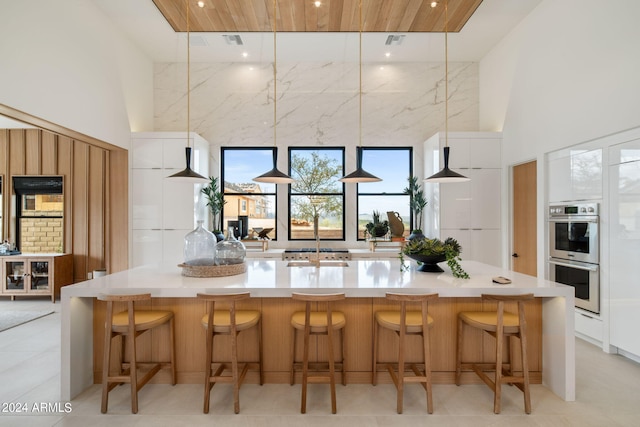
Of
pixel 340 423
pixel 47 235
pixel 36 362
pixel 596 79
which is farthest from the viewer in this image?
pixel 47 235

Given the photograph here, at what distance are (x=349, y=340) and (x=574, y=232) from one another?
2.89 metres

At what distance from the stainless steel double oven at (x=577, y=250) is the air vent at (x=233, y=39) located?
487cm

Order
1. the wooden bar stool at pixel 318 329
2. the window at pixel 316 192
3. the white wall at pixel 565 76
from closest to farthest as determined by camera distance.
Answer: the wooden bar stool at pixel 318 329 → the white wall at pixel 565 76 → the window at pixel 316 192

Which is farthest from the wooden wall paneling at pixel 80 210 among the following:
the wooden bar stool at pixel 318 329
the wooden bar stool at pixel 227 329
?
the wooden bar stool at pixel 318 329

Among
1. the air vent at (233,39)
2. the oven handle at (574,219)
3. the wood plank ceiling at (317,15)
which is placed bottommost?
the oven handle at (574,219)

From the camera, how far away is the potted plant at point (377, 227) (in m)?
5.21

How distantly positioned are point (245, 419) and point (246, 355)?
536 millimetres

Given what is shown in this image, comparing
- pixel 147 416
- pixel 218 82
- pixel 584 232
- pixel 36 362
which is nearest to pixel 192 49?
pixel 218 82

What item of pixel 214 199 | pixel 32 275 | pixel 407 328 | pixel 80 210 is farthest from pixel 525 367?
pixel 32 275

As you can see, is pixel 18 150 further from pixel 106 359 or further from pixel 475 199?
pixel 475 199

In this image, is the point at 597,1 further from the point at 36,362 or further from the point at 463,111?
the point at 36,362

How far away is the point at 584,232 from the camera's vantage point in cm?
340

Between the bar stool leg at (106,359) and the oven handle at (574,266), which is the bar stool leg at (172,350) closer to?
the bar stool leg at (106,359)

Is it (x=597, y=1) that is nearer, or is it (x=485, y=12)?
(x=597, y=1)
